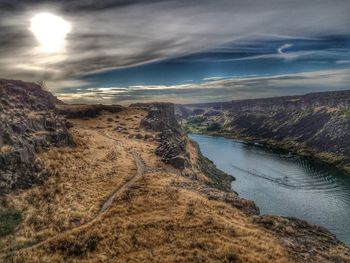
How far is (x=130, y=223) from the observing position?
45438mm

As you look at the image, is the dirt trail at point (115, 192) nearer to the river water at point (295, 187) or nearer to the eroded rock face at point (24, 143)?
the eroded rock face at point (24, 143)

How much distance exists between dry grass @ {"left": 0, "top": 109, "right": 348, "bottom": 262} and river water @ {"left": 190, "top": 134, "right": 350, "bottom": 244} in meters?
34.1

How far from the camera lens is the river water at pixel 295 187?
85.1 meters

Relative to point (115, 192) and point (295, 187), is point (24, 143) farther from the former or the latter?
point (295, 187)

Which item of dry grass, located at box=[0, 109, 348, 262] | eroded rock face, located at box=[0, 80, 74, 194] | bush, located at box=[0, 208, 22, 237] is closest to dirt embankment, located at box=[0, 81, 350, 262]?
dry grass, located at box=[0, 109, 348, 262]

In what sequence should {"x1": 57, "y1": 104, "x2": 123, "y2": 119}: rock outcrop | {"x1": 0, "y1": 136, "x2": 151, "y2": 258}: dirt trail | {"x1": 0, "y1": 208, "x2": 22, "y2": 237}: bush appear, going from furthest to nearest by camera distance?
1. {"x1": 57, "y1": 104, "x2": 123, "y2": 119}: rock outcrop
2. {"x1": 0, "y1": 208, "x2": 22, "y2": 237}: bush
3. {"x1": 0, "y1": 136, "x2": 151, "y2": 258}: dirt trail

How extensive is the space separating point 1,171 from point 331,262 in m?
47.1

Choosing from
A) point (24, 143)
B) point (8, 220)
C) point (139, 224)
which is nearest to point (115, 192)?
point (139, 224)

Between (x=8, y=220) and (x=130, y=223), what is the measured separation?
50.6 ft

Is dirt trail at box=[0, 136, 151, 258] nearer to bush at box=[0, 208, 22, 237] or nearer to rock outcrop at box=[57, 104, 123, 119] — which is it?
bush at box=[0, 208, 22, 237]

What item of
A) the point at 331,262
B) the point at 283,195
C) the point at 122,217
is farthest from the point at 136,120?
the point at 331,262

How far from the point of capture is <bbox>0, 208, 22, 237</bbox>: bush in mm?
41100

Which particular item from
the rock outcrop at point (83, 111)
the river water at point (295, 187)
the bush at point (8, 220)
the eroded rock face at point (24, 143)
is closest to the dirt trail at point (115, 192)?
the bush at point (8, 220)

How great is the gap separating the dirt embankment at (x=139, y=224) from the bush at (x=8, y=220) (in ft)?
2.59
